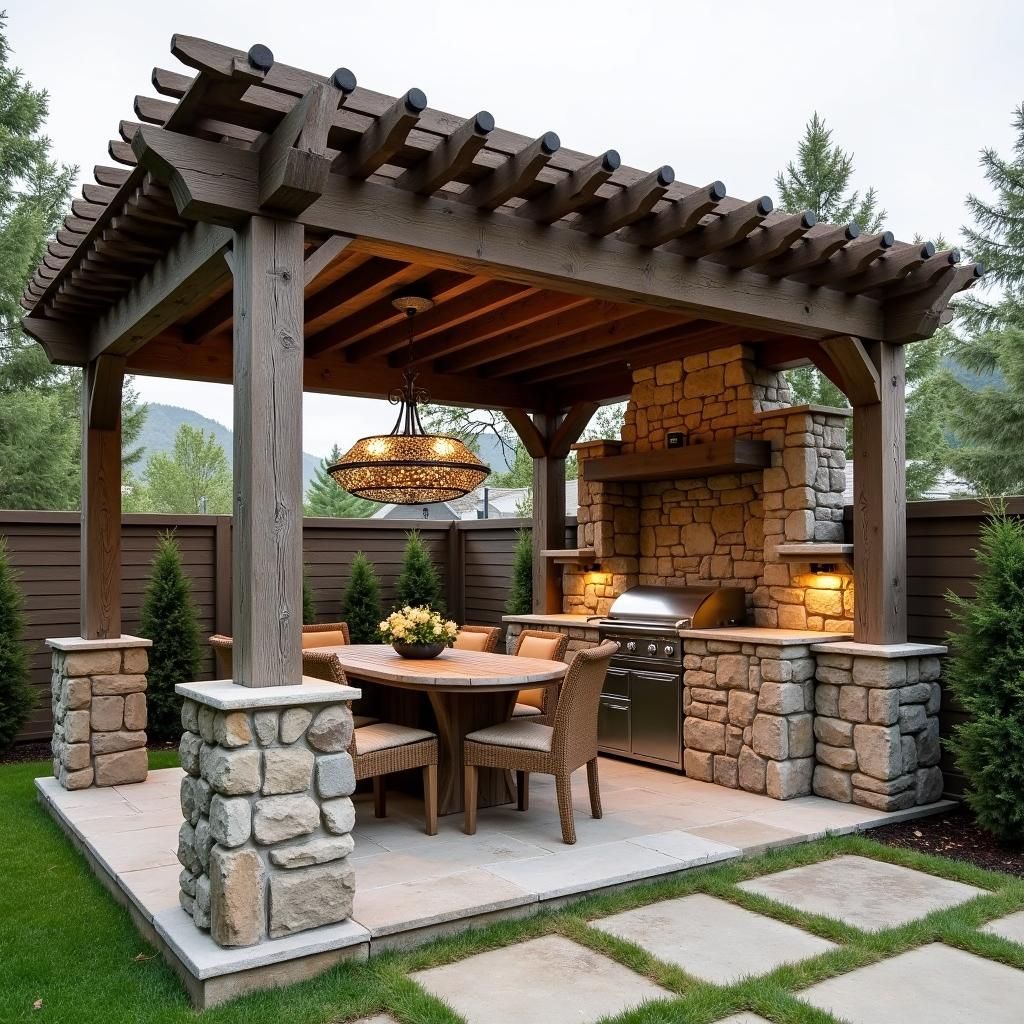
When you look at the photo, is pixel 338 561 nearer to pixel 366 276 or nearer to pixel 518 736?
pixel 366 276

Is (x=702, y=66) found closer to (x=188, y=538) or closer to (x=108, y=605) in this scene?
(x=188, y=538)

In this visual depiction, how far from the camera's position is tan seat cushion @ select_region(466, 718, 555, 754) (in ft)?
14.7

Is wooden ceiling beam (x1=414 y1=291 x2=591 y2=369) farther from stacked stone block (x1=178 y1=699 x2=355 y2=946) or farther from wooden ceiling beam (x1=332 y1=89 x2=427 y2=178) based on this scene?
stacked stone block (x1=178 y1=699 x2=355 y2=946)

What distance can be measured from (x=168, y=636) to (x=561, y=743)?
13.7 ft

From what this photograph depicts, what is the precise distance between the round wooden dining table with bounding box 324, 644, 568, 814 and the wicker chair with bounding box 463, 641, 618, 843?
0.17 metres

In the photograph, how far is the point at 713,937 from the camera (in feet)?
11.4

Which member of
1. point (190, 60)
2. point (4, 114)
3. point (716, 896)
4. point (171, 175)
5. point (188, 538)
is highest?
point (4, 114)

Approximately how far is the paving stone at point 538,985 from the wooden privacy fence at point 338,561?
3.04 m

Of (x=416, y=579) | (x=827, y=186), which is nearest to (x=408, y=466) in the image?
(x=416, y=579)

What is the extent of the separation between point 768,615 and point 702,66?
1988 centimetres

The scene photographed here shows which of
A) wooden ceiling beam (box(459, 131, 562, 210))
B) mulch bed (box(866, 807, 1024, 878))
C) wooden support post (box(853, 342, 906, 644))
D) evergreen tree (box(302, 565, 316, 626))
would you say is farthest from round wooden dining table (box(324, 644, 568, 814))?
evergreen tree (box(302, 565, 316, 626))

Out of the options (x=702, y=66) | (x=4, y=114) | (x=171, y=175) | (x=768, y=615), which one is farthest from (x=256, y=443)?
(x=702, y=66)

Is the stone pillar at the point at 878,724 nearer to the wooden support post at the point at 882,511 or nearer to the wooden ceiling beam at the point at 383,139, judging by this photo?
the wooden support post at the point at 882,511

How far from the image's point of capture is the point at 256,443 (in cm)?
330
